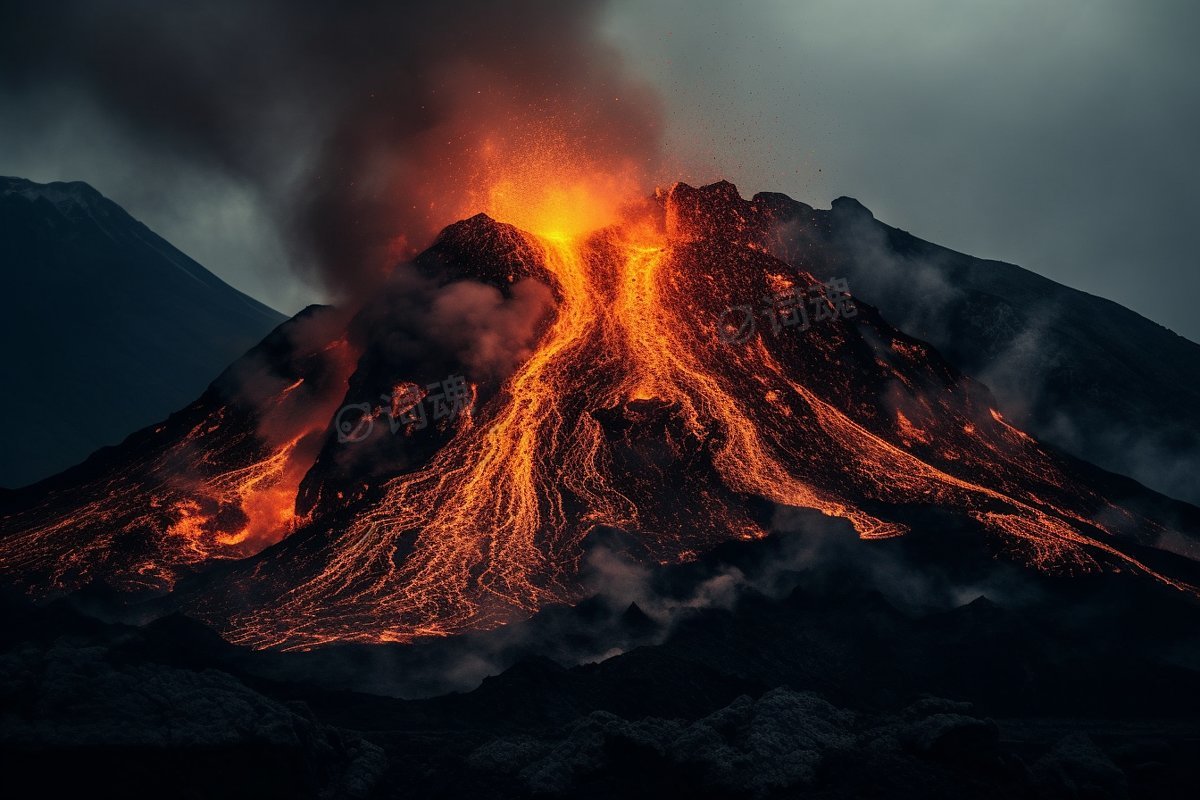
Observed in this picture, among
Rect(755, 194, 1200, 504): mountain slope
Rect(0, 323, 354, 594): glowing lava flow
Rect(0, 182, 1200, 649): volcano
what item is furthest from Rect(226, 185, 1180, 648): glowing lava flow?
Rect(755, 194, 1200, 504): mountain slope

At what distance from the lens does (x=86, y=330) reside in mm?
175500

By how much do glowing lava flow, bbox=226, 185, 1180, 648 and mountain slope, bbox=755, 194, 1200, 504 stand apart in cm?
2029

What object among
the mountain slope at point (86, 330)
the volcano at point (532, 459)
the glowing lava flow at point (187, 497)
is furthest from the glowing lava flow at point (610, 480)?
the mountain slope at point (86, 330)

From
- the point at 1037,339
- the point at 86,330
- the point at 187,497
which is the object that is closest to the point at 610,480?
the point at 187,497

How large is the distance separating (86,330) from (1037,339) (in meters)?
148

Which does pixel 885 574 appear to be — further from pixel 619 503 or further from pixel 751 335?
pixel 751 335

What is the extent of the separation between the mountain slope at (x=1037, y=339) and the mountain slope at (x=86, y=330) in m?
114

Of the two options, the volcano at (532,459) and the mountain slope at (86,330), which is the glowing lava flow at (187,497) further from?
the mountain slope at (86,330)

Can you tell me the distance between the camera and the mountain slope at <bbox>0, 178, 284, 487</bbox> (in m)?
161

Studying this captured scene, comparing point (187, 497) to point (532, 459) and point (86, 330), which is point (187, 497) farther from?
point (86, 330)

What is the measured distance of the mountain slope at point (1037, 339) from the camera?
8456cm

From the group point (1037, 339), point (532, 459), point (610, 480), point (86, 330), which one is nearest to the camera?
point (610, 480)

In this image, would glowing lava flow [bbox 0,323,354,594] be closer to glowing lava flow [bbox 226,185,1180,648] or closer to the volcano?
the volcano

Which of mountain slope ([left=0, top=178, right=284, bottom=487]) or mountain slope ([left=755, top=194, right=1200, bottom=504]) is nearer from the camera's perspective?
mountain slope ([left=755, top=194, right=1200, bottom=504])
